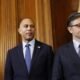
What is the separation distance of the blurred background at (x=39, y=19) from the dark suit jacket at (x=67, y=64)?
0.76m

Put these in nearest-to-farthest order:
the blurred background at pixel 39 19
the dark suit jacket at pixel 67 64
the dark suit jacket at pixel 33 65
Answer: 1. the dark suit jacket at pixel 67 64
2. the dark suit jacket at pixel 33 65
3. the blurred background at pixel 39 19

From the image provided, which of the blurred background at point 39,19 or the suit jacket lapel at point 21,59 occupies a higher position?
the blurred background at point 39,19

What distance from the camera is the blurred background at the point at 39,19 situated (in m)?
3.12

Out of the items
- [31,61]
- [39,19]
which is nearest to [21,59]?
[31,61]

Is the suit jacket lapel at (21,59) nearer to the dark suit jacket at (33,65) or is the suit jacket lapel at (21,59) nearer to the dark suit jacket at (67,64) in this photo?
the dark suit jacket at (33,65)

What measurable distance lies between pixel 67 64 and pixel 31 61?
1.39ft

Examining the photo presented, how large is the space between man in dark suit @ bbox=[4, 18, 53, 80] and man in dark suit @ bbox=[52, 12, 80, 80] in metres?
0.27

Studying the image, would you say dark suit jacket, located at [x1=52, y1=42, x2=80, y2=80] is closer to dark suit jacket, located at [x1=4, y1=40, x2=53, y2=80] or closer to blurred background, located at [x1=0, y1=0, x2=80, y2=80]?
dark suit jacket, located at [x1=4, y1=40, x2=53, y2=80]

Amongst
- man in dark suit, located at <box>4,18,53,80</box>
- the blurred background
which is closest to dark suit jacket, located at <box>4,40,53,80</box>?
man in dark suit, located at <box>4,18,53,80</box>

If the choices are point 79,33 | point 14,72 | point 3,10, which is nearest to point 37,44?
point 14,72

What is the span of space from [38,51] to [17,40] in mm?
624

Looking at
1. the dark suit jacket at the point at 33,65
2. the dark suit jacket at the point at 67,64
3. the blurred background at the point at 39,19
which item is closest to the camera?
the dark suit jacket at the point at 67,64

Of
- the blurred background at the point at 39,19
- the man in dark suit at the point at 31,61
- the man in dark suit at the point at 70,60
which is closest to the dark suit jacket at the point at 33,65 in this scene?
the man in dark suit at the point at 31,61

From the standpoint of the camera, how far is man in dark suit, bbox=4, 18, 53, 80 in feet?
8.39
